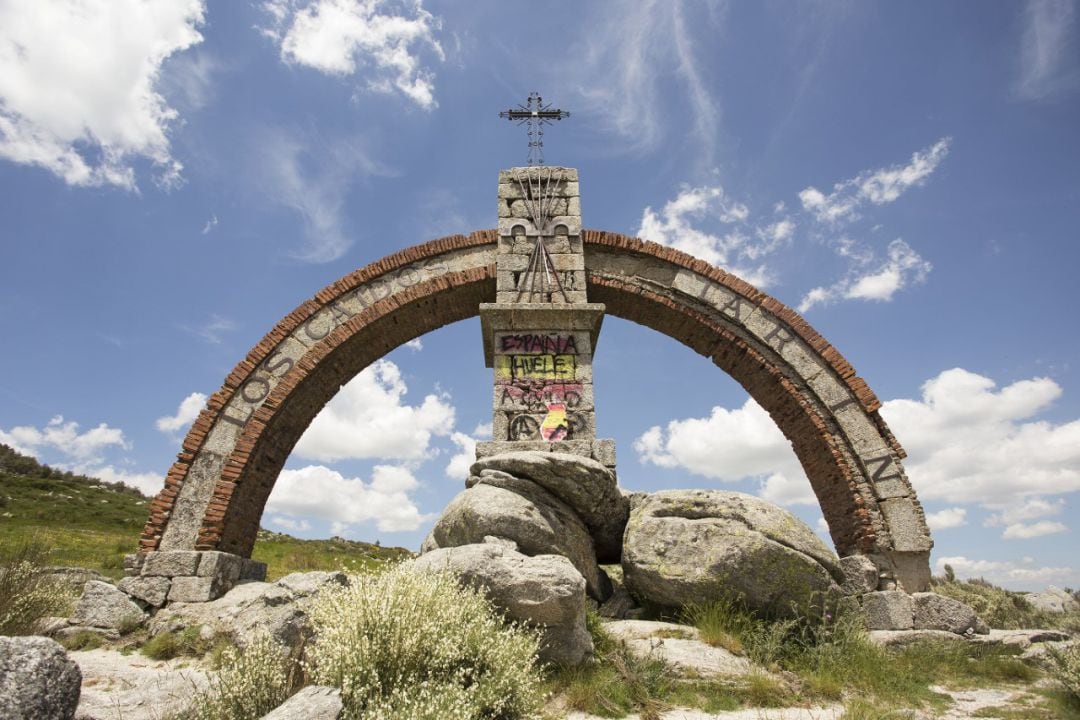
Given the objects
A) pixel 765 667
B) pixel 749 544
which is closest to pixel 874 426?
pixel 749 544

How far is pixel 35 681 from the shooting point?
10.6 feet

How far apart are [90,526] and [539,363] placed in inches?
910

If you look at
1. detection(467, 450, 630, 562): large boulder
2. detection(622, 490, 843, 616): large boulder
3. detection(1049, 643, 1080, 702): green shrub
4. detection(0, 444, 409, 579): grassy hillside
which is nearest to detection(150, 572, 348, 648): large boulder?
detection(467, 450, 630, 562): large boulder

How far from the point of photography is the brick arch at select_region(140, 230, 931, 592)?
365 inches

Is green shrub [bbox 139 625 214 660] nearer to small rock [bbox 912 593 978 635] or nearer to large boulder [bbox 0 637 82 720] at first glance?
large boulder [bbox 0 637 82 720]

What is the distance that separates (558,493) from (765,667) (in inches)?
103

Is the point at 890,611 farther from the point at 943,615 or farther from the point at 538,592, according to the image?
the point at 538,592

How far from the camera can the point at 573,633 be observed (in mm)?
4938

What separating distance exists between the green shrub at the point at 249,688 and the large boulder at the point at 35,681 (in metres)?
0.73

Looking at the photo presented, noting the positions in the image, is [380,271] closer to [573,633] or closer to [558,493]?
[558,493]

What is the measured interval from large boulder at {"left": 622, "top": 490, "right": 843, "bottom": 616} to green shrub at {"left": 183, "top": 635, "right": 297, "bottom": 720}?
3678 millimetres

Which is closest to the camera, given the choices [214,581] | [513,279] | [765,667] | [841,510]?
[765,667]

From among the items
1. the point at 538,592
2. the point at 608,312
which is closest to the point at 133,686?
the point at 538,592

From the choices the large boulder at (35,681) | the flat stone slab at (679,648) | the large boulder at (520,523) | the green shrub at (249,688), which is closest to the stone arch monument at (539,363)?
the large boulder at (520,523)
